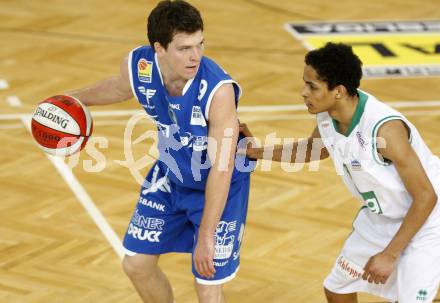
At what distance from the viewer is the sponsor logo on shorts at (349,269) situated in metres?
5.14

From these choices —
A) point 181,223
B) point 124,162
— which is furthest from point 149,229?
point 124,162

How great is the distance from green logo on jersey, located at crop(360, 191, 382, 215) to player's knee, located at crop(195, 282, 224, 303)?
33.2 inches

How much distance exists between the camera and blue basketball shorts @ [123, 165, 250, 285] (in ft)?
16.8

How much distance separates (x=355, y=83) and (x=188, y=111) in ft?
2.58

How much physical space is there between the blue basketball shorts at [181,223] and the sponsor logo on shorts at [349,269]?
1.68ft

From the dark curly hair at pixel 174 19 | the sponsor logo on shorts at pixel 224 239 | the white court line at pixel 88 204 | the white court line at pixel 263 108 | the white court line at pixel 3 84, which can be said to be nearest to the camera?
the dark curly hair at pixel 174 19

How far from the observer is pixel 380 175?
16.1 ft

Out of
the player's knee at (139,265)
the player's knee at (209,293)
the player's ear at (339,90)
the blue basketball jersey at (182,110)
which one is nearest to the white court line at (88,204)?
the player's knee at (139,265)

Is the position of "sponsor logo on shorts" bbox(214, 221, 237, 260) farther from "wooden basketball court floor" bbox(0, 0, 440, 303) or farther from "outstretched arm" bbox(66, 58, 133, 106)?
"wooden basketball court floor" bbox(0, 0, 440, 303)

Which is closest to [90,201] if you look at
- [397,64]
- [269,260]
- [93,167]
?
[93,167]

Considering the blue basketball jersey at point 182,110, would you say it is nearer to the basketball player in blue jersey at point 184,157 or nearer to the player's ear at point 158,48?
the basketball player in blue jersey at point 184,157

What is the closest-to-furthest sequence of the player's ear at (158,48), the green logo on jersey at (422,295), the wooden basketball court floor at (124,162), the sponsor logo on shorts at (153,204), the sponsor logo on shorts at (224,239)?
1. the player's ear at (158,48)
2. the green logo on jersey at (422,295)
3. the sponsor logo on shorts at (224,239)
4. the sponsor logo on shorts at (153,204)
5. the wooden basketball court floor at (124,162)

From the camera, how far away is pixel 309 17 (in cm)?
1191

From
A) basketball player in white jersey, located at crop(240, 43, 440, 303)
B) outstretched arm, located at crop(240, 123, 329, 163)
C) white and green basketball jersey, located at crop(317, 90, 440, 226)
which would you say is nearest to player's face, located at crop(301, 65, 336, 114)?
basketball player in white jersey, located at crop(240, 43, 440, 303)
